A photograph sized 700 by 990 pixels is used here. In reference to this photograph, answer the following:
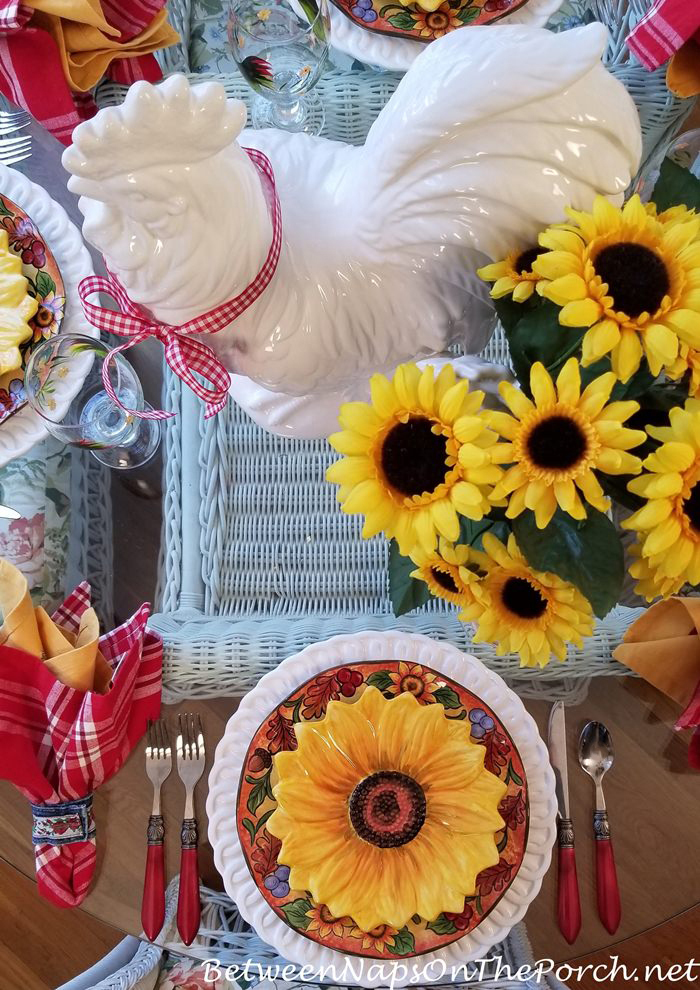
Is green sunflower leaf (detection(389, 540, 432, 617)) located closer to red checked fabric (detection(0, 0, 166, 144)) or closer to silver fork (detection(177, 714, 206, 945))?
silver fork (detection(177, 714, 206, 945))

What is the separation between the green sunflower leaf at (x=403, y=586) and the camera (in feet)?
1.84

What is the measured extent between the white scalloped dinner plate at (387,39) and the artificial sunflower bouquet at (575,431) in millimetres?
460

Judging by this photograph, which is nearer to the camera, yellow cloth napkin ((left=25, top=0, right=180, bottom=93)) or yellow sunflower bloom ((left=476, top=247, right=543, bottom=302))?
yellow sunflower bloom ((left=476, top=247, right=543, bottom=302))

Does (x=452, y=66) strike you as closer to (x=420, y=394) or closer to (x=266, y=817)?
(x=420, y=394)

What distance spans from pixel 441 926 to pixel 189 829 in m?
0.22

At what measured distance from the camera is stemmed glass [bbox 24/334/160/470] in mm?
656

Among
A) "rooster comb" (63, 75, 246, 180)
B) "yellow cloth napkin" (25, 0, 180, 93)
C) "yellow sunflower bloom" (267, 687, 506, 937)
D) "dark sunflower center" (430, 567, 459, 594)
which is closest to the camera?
"rooster comb" (63, 75, 246, 180)

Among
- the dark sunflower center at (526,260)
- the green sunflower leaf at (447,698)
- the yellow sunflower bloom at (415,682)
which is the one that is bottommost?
the green sunflower leaf at (447,698)

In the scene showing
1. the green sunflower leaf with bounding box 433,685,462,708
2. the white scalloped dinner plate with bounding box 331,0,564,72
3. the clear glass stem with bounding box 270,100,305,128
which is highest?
the white scalloped dinner plate with bounding box 331,0,564,72

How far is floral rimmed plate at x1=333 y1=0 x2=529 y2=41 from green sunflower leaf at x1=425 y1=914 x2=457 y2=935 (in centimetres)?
78

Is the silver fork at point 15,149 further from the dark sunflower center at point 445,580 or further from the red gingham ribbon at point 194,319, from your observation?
the dark sunflower center at point 445,580

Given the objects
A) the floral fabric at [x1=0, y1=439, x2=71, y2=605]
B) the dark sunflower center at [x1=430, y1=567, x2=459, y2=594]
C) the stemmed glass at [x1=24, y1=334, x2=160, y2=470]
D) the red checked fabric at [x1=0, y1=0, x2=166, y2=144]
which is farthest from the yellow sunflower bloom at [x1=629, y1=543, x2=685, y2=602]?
the red checked fabric at [x1=0, y1=0, x2=166, y2=144]

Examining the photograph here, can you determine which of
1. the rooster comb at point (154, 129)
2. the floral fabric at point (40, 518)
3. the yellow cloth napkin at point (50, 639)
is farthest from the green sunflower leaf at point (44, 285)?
the rooster comb at point (154, 129)

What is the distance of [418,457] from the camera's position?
1.19 feet
